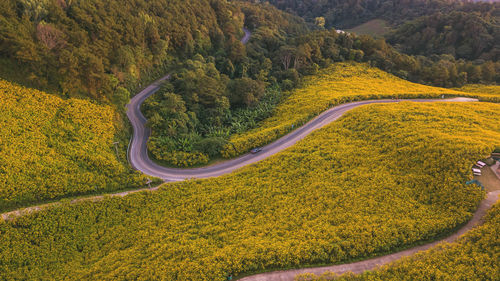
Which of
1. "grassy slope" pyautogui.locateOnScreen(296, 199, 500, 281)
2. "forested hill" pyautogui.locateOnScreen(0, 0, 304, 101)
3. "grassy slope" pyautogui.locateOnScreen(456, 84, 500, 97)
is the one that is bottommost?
"grassy slope" pyautogui.locateOnScreen(296, 199, 500, 281)

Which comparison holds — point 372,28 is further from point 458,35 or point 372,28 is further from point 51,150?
point 51,150

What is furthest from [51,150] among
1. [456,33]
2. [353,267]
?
[456,33]

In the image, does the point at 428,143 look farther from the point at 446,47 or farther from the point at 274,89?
the point at 446,47

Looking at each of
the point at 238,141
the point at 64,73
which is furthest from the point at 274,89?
the point at 64,73

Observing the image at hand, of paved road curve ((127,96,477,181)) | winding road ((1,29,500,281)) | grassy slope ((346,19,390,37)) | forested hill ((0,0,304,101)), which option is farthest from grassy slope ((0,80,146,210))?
grassy slope ((346,19,390,37))

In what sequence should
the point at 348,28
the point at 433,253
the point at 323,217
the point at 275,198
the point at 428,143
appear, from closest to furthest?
the point at 433,253, the point at 323,217, the point at 275,198, the point at 428,143, the point at 348,28

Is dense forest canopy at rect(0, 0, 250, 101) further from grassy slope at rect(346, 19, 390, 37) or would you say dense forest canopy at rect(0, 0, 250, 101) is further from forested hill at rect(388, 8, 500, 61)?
grassy slope at rect(346, 19, 390, 37)

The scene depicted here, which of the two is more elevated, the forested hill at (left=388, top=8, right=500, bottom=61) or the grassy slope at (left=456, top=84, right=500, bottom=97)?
the forested hill at (left=388, top=8, right=500, bottom=61)
